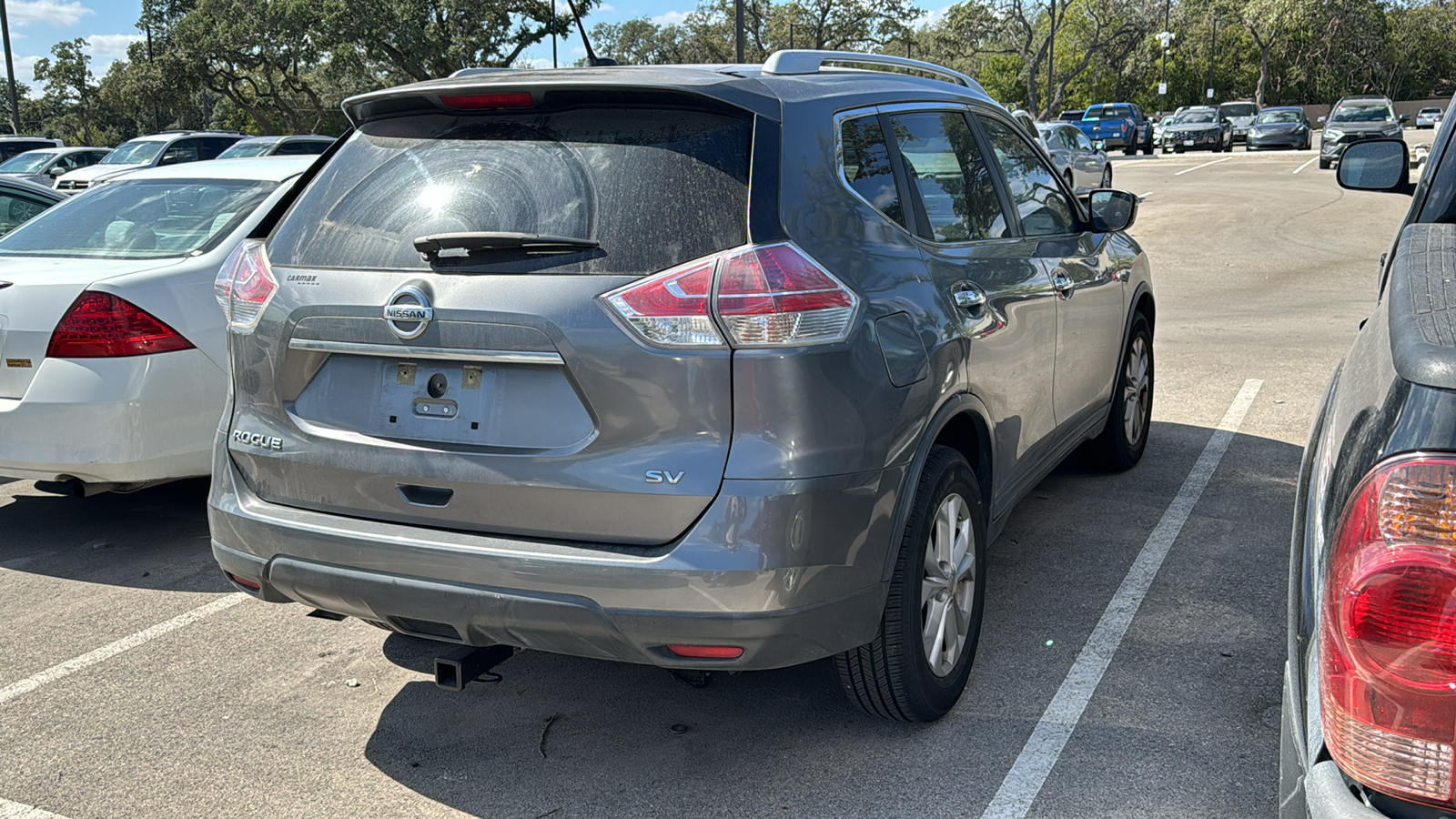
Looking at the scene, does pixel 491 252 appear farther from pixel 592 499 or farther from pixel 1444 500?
pixel 1444 500

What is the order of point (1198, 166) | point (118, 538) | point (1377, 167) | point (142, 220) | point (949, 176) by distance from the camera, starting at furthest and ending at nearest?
point (1198, 166), point (142, 220), point (118, 538), point (1377, 167), point (949, 176)

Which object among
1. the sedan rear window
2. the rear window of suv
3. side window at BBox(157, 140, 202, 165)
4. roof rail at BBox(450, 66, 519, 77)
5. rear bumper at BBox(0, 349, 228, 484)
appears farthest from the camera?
side window at BBox(157, 140, 202, 165)

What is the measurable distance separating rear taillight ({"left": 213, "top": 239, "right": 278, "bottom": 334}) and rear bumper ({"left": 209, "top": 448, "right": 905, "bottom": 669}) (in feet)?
1.97

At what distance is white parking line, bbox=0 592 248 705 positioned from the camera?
397 centimetres

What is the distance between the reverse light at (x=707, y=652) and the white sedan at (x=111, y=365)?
312 cm

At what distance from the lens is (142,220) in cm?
582

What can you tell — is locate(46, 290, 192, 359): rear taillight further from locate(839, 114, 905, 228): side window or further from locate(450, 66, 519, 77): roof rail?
locate(839, 114, 905, 228): side window

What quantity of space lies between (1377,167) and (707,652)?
2.85m

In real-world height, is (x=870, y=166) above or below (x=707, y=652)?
above

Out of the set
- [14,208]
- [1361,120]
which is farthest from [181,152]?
[1361,120]

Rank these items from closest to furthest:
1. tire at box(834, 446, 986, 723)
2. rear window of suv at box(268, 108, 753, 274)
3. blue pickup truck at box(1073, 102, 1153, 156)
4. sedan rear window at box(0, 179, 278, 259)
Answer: rear window of suv at box(268, 108, 753, 274) < tire at box(834, 446, 986, 723) < sedan rear window at box(0, 179, 278, 259) < blue pickup truck at box(1073, 102, 1153, 156)

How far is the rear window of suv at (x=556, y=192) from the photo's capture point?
2.89m

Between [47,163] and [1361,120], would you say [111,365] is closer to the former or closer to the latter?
[47,163]

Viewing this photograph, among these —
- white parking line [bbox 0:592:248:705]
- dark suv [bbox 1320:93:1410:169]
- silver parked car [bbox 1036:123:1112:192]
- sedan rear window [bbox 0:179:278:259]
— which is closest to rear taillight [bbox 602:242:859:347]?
white parking line [bbox 0:592:248:705]
